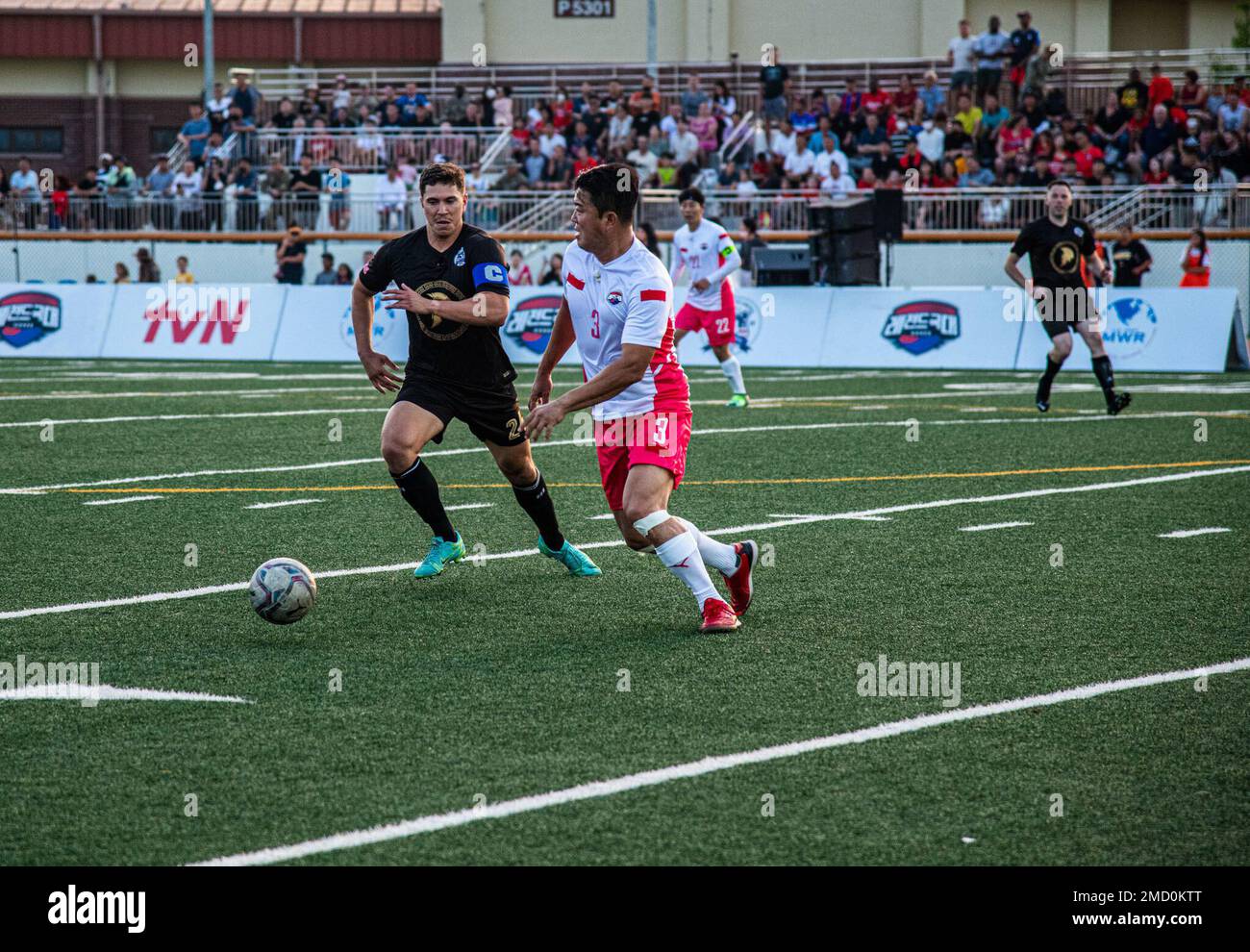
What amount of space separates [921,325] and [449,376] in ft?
48.3

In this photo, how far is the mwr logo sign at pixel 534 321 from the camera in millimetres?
23141

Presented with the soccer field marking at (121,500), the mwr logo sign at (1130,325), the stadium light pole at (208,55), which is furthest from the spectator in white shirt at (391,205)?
the soccer field marking at (121,500)

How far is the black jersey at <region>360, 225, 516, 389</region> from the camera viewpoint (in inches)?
319

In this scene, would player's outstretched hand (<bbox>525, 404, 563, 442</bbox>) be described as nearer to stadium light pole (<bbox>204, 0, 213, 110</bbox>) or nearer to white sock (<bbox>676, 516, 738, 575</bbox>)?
white sock (<bbox>676, 516, 738, 575</bbox>)

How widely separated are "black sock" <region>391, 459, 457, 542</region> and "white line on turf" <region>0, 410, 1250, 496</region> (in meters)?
3.80

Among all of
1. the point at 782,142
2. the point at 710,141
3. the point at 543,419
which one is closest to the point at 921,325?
the point at 782,142

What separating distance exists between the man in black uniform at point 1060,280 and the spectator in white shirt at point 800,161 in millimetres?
13635

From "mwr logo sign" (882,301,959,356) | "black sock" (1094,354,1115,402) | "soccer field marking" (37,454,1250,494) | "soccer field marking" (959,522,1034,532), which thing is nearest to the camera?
"soccer field marking" (959,522,1034,532)

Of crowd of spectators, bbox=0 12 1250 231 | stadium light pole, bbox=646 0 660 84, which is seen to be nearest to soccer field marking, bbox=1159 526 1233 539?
crowd of spectators, bbox=0 12 1250 231

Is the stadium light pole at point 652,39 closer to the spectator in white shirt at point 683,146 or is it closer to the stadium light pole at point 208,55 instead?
the spectator in white shirt at point 683,146

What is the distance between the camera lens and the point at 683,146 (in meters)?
30.6

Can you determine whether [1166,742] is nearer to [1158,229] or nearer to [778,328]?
[778,328]

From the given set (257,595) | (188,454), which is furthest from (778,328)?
(257,595)
